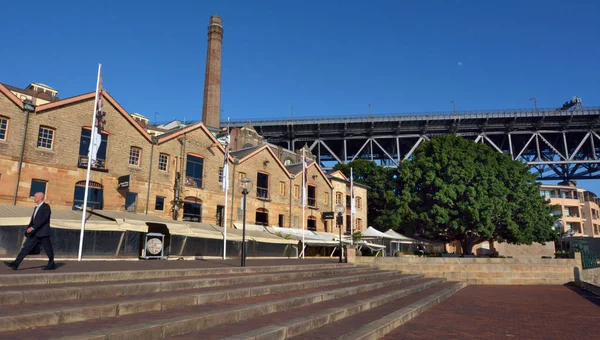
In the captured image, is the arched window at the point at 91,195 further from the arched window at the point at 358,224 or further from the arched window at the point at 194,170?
the arched window at the point at 358,224

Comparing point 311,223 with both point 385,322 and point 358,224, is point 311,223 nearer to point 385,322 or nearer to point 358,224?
point 358,224

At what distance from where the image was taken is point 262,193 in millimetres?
33469

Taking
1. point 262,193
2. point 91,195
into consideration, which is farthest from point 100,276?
point 262,193

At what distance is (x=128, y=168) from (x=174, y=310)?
A: 20.2m

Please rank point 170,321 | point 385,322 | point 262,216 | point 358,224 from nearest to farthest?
point 170,321 → point 385,322 → point 262,216 → point 358,224

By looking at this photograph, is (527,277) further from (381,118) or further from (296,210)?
(381,118)

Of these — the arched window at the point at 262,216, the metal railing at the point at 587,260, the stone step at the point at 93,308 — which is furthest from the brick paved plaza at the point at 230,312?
the metal railing at the point at 587,260

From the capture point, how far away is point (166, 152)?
27.2m

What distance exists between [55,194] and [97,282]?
16507 mm

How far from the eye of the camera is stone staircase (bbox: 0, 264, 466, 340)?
517 centimetres

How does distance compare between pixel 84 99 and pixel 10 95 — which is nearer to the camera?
pixel 10 95

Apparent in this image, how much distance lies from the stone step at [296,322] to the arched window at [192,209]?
64.8 ft

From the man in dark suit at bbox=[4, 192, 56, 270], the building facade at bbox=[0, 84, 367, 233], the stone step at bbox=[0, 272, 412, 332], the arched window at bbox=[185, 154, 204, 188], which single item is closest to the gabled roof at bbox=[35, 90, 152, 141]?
the building facade at bbox=[0, 84, 367, 233]

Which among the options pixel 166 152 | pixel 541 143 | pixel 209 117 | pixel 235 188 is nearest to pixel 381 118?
pixel 209 117
